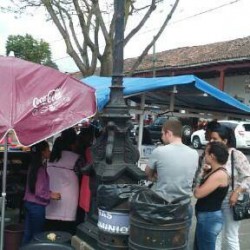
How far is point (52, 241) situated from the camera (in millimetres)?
5305

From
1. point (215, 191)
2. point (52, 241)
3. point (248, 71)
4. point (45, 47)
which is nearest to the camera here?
point (215, 191)

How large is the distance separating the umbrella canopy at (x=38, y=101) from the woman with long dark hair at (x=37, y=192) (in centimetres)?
86

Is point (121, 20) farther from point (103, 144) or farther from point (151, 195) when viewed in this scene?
point (151, 195)

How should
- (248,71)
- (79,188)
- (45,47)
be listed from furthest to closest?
(45,47), (248,71), (79,188)

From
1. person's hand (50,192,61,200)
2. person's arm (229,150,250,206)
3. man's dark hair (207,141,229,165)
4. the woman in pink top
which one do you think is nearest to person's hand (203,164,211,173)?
man's dark hair (207,141,229,165)

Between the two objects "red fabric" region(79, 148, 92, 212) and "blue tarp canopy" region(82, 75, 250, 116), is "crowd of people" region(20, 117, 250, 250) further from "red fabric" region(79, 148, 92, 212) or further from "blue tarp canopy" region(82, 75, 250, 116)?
"blue tarp canopy" region(82, 75, 250, 116)

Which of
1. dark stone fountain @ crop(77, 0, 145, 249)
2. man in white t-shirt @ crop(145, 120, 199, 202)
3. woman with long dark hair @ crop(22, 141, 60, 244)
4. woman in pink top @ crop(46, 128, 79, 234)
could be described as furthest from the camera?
woman in pink top @ crop(46, 128, 79, 234)

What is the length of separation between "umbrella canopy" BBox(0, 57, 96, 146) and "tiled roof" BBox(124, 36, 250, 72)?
72.3 ft

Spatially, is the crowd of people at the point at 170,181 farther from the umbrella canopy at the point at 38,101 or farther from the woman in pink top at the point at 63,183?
the umbrella canopy at the point at 38,101

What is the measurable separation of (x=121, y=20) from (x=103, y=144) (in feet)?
4.76

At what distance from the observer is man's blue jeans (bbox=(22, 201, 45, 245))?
5898 mm

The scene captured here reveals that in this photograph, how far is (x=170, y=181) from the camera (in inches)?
185

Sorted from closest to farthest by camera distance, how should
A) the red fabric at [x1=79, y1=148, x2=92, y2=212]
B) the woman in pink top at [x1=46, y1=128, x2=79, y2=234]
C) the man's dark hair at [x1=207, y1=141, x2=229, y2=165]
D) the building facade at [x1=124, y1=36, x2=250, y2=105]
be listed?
1. the man's dark hair at [x1=207, y1=141, x2=229, y2=165]
2. the red fabric at [x1=79, y1=148, x2=92, y2=212]
3. the woman in pink top at [x1=46, y1=128, x2=79, y2=234]
4. the building facade at [x1=124, y1=36, x2=250, y2=105]

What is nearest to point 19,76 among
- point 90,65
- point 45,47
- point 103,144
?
point 103,144
